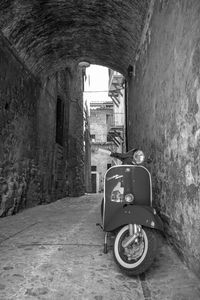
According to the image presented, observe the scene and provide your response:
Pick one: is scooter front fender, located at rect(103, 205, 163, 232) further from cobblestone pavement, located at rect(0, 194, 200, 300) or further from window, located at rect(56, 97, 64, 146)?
window, located at rect(56, 97, 64, 146)

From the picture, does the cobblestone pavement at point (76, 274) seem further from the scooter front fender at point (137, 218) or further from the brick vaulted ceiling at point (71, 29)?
the brick vaulted ceiling at point (71, 29)

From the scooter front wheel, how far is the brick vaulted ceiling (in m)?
3.15

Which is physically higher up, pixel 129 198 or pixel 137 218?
pixel 129 198

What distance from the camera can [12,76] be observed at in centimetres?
487

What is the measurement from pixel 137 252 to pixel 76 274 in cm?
52

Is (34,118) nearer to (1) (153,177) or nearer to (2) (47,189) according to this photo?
(2) (47,189)

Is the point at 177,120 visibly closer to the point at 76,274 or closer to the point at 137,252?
the point at 137,252

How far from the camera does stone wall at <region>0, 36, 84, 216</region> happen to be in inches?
181

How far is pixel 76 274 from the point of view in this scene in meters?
2.03

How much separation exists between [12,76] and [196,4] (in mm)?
3815

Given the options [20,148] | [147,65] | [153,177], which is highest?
[147,65]

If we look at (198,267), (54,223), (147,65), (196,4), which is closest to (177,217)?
(198,267)

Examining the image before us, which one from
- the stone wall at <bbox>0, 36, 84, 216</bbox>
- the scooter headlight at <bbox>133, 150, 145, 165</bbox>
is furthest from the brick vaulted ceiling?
the scooter headlight at <bbox>133, 150, 145, 165</bbox>

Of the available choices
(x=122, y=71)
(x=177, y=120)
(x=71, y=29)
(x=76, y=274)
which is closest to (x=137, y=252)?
(x=76, y=274)
